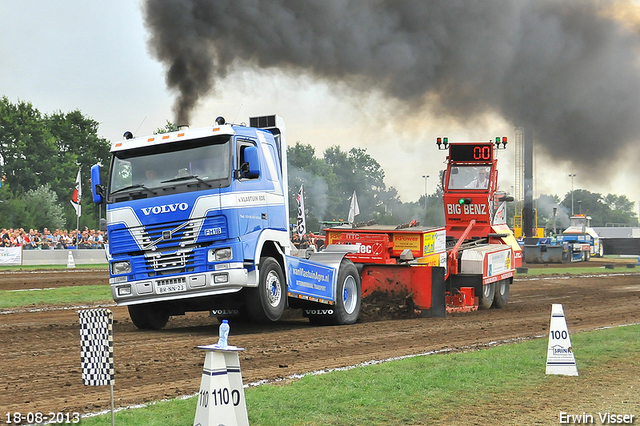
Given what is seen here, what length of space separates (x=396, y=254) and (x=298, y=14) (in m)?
5.86

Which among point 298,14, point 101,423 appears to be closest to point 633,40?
point 298,14

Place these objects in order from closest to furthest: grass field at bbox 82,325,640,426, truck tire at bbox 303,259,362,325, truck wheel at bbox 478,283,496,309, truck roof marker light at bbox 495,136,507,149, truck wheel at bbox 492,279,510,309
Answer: grass field at bbox 82,325,640,426, truck tire at bbox 303,259,362,325, truck wheel at bbox 478,283,496,309, truck wheel at bbox 492,279,510,309, truck roof marker light at bbox 495,136,507,149

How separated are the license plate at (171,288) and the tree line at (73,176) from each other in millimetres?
34093

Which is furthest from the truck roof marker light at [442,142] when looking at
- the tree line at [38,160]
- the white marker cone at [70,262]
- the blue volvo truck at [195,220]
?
the tree line at [38,160]

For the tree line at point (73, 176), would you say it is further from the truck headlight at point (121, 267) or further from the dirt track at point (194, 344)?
the truck headlight at point (121, 267)

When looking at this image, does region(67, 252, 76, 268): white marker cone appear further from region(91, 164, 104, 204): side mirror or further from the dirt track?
region(91, 164, 104, 204): side mirror

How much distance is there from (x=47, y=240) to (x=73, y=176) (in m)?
39.5

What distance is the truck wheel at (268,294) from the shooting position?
11172 millimetres

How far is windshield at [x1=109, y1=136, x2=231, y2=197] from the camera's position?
10.8 m

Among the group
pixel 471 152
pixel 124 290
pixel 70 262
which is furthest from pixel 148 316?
pixel 70 262

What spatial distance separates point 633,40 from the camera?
842 inches

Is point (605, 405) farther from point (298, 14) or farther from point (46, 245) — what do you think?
point (46, 245)

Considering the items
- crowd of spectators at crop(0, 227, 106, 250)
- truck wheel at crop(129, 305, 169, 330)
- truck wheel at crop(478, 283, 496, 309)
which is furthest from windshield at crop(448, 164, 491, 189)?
crowd of spectators at crop(0, 227, 106, 250)

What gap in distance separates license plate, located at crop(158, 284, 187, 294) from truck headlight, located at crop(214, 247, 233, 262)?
A: 656 millimetres
